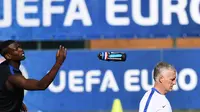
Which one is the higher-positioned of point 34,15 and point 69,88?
point 34,15

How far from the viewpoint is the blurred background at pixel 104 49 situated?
10.0m

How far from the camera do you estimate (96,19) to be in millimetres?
10086

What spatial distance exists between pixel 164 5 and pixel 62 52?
15.2 feet

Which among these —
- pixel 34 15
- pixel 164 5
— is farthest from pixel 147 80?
pixel 34 15

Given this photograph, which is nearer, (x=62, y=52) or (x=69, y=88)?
(x=62, y=52)

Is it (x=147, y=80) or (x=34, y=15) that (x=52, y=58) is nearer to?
(x=34, y=15)

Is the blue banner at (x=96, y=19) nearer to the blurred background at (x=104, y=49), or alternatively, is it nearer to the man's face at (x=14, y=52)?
the blurred background at (x=104, y=49)

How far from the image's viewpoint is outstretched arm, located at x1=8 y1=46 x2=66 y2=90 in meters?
5.61

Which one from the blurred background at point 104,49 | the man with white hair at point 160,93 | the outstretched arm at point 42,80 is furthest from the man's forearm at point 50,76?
the blurred background at point 104,49

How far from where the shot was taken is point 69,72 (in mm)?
10109

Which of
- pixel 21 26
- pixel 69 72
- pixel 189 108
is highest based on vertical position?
pixel 21 26

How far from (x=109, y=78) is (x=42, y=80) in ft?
14.6

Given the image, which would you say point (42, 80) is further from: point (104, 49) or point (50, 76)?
point (104, 49)

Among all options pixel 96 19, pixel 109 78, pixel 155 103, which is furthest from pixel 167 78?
pixel 96 19
